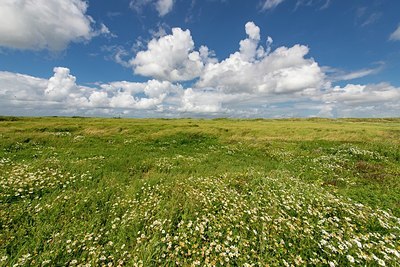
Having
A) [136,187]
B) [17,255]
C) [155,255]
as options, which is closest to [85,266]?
[155,255]

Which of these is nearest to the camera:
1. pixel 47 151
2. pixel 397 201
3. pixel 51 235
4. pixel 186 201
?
pixel 51 235

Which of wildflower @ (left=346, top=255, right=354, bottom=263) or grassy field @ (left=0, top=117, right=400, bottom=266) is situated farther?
grassy field @ (left=0, top=117, right=400, bottom=266)

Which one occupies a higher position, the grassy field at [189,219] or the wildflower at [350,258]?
the wildflower at [350,258]

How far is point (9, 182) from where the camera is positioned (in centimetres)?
937

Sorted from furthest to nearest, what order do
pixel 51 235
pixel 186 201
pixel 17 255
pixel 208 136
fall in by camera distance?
pixel 208 136 → pixel 186 201 → pixel 51 235 → pixel 17 255

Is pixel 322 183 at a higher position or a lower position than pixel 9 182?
lower

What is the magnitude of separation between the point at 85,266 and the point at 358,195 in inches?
480

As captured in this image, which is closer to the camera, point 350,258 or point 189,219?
point 350,258

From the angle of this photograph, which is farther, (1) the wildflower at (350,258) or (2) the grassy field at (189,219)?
(2) the grassy field at (189,219)

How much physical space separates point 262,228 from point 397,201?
7.84 metres

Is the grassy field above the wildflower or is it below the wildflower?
below

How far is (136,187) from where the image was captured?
393 inches

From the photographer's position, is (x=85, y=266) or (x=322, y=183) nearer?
(x=85, y=266)

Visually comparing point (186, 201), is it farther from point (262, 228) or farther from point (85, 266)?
point (85, 266)
